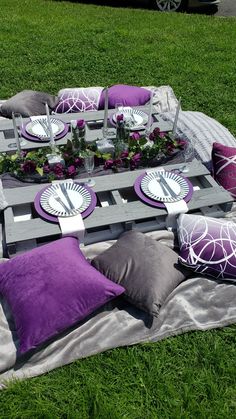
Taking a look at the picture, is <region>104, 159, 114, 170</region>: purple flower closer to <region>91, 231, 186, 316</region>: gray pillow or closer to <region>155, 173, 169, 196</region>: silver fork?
<region>155, 173, 169, 196</region>: silver fork

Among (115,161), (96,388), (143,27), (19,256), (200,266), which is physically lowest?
(96,388)

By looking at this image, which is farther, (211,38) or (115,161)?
(211,38)

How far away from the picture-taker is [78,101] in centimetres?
445

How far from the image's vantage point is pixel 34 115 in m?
4.36

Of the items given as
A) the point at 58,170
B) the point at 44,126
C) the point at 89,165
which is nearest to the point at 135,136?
the point at 89,165

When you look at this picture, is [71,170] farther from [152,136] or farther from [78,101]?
[78,101]

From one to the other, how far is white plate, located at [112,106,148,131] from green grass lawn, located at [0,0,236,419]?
142 centimetres

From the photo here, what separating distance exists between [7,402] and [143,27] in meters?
7.06

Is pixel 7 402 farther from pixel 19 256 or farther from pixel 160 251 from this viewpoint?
pixel 160 251

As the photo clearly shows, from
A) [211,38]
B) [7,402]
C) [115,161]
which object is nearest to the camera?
[7,402]

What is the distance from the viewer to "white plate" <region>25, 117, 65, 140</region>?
3.84 metres

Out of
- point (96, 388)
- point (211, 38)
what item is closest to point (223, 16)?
point (211, 38)

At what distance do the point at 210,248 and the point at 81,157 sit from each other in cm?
145

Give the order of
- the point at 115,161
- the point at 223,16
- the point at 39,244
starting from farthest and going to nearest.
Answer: the point at 223,16
the point at 115,161
the point at 39,244
